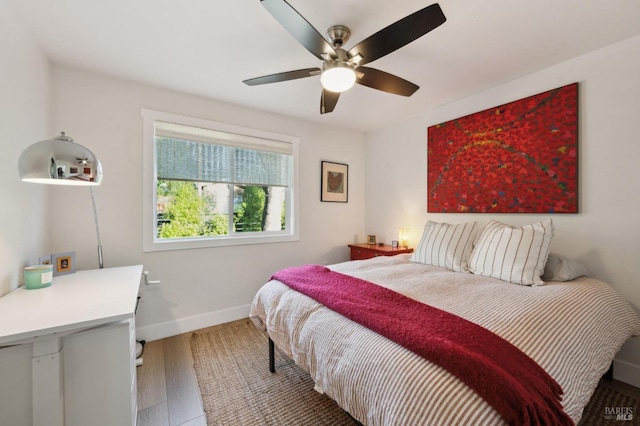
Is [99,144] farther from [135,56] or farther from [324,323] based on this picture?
[324,323]

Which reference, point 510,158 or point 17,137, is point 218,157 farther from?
point 510,158

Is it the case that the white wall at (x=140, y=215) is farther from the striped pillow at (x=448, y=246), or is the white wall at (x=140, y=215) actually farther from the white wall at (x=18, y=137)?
the striped pillow at (x=448, y=246)

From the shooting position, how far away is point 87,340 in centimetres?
112

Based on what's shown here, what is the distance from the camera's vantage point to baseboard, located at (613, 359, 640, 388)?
1.89 m

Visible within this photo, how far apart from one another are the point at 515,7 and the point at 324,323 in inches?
85.1

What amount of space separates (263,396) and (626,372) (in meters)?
2.62

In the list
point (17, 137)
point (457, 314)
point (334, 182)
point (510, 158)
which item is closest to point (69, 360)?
point (17, 137)

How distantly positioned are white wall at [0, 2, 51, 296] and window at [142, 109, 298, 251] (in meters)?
0.72

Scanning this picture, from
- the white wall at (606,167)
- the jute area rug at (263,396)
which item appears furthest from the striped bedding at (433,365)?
the jute area rug at (263,396)

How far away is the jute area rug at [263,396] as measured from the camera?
160cm

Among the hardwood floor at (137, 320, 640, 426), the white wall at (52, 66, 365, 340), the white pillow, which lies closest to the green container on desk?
the white wall at (52, 66, 365, 340)

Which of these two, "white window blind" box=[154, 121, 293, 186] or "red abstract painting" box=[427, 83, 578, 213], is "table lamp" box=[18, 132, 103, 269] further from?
"red abstract painting" box=[427, 83, 578, 213]

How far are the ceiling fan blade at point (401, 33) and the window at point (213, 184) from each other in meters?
1.88

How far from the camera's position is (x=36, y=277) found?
156 centimetres
